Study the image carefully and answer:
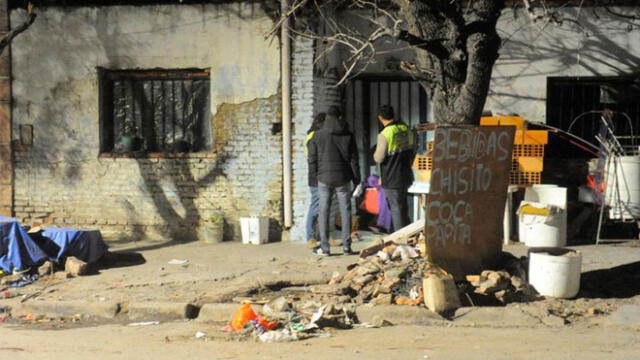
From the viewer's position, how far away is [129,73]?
12.7m

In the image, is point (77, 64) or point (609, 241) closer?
point (609, 241)

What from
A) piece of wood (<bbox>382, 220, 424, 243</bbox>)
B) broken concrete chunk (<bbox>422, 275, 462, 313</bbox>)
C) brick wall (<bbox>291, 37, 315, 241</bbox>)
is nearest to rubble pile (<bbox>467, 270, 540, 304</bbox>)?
broken concrete chunk (<bbox>422, 275, 462, 313</bbox>)

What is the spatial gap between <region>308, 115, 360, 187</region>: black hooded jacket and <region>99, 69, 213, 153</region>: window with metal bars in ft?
7.87

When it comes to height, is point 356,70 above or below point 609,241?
above

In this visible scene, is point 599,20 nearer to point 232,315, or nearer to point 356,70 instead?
point 356,70

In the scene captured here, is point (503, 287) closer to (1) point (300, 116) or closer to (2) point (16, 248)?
(1) point (300, 116)

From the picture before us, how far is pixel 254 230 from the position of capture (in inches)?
475

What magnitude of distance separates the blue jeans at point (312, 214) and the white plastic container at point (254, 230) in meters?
0.68

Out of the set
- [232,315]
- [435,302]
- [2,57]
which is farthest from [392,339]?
[2,57]

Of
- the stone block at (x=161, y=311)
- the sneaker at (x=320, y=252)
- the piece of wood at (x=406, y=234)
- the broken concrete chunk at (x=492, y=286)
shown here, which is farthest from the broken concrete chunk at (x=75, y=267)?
the broken concrete chunk at (x=492, y=286)

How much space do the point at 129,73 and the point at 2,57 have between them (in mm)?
1958

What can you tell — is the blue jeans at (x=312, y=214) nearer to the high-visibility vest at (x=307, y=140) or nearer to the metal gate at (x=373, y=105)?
the high-visibility vest at (x=307, y=140)

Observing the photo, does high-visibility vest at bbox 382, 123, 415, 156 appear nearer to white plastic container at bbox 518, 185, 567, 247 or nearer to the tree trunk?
white plastic container at bbox 518, 185, 567, 247

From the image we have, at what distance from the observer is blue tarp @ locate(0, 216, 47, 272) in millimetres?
9984
